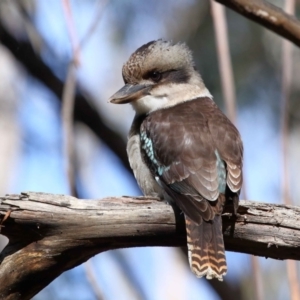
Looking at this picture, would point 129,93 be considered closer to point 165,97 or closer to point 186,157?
point 165,97

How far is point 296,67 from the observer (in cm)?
821

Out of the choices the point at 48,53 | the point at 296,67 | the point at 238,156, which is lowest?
the point at 238,156

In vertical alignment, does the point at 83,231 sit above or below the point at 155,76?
below

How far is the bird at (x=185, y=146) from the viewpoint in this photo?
302 cm

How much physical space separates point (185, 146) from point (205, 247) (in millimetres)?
511

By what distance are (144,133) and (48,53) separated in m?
1.81

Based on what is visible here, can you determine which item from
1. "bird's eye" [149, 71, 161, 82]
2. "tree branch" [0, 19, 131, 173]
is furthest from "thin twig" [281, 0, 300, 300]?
"tree branch" [0, 19, 131, 173]

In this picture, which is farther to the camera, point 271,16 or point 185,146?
point 271,16

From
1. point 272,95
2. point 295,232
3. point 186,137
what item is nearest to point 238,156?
point 186,137

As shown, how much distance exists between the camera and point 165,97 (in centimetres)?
394

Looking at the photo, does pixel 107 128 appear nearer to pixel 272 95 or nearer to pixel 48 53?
pixel 48 53

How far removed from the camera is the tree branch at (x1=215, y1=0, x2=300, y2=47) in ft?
11.9

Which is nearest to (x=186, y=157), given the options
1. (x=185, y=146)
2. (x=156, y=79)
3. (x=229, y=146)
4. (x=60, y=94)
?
(x=185, y=146)

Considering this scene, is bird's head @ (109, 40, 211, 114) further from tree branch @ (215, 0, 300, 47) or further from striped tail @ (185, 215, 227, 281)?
striped tail @ (185, 215, 227, 281)
